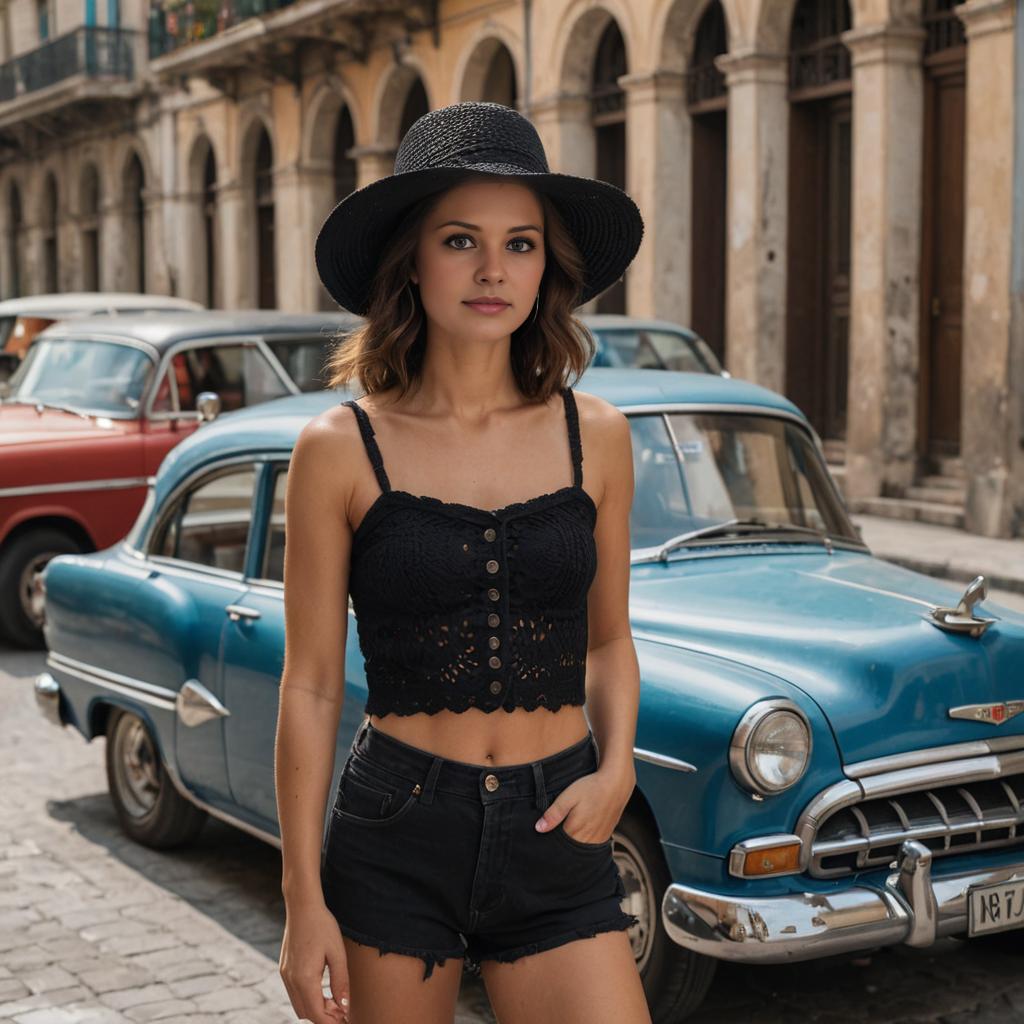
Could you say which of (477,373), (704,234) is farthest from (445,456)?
(704,234)

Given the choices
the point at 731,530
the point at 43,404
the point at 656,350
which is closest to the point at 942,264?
the point at 656,350

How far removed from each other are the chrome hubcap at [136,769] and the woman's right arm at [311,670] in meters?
3.58

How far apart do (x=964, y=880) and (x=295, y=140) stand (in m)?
23.9

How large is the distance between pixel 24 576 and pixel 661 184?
10.3m

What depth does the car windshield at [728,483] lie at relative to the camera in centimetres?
534

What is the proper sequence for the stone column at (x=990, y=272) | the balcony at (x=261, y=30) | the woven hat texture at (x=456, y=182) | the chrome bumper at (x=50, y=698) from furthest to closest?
the balcony at (x=261, y=30), the stone column at (x=990, y=272), the chrome bumper at (x=50, y=698), the woven hat texture at (x=456, y=182)

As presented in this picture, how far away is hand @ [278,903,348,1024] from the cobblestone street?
2.12 metres

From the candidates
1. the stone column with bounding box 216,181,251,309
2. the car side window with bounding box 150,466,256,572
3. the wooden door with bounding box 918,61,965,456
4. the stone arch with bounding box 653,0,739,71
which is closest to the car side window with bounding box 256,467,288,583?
the car side window with bounding box 150,466,256,572

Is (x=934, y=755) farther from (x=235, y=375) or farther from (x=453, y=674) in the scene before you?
(x=235, y=375)

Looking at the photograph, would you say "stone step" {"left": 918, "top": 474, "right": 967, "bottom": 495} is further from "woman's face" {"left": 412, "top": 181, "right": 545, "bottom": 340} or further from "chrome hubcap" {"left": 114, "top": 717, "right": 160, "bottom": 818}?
"woman's face" {"left": 412, "top": 181, "right": 545, "bottom": 340}

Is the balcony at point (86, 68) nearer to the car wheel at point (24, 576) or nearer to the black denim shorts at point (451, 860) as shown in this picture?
the car wheel at point (24, 576)

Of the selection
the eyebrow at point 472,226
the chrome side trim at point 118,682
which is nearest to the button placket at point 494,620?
the eyebrow at point 472,226

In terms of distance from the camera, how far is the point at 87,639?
632 centimetres

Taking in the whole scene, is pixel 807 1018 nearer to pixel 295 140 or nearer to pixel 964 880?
pixel 964 880
